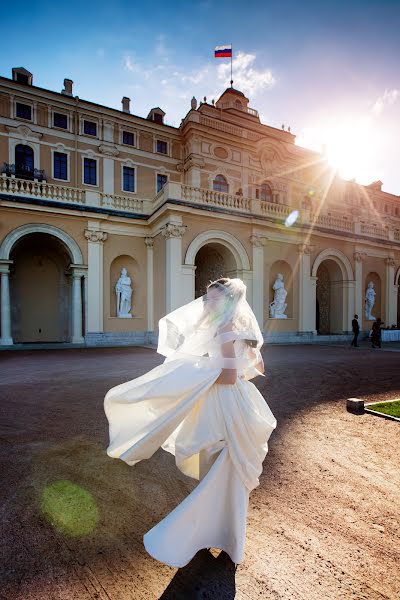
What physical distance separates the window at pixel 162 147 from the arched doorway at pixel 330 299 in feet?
50.1

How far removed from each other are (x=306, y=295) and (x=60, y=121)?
68.5ft

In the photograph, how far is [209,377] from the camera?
2.36 metres

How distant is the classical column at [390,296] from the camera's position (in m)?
24.5

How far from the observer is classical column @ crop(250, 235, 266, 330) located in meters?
18.6

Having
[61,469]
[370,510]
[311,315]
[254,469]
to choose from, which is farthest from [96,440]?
[311,315]

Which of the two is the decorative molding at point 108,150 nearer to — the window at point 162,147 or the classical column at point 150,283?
the window at point 162,147

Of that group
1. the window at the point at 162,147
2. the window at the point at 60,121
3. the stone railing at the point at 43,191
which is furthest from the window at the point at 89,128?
the stone railing at the point at 43,191

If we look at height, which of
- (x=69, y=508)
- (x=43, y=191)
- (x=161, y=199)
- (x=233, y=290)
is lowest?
(x=69, y=508)

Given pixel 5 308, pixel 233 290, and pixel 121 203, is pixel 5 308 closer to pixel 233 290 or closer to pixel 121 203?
pixel 121 203

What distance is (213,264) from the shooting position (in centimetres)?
2025

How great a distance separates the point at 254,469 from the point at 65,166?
25.4m

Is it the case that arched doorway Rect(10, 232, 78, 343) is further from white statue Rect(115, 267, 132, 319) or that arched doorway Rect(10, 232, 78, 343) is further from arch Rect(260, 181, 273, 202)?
arch Rect(260, 181, 273, 202)

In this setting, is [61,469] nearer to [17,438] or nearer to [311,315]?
[17,438]

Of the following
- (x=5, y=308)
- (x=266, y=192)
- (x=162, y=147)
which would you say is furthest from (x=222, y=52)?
(x=5, y=308)
